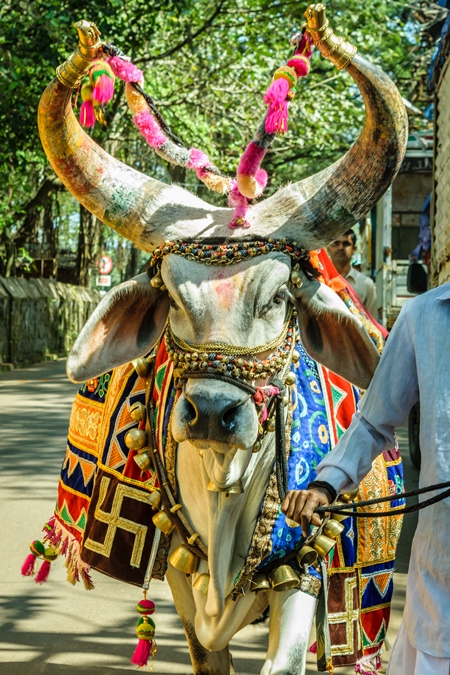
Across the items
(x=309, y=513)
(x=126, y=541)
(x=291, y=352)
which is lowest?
(x=126, y=541)

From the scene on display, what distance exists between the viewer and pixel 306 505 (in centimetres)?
227

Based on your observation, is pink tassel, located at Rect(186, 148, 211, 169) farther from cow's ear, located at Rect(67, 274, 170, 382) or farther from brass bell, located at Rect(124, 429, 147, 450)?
brass bell, located at Rect(124, 429, 147, 450)

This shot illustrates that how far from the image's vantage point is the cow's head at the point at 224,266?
2736 millimetres

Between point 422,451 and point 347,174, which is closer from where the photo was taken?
point 422,451

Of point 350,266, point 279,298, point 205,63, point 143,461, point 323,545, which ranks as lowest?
point 323,545

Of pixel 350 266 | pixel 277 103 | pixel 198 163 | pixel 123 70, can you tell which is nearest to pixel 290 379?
pixel 277 103

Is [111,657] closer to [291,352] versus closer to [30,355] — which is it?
[291,352]

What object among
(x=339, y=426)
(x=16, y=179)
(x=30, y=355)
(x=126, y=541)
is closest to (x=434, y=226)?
(x=339, y=426)

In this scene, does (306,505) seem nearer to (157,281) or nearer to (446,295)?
(446,295)

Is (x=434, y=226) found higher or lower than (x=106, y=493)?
higher

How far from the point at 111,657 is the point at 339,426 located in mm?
1834

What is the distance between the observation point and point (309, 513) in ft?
7.41

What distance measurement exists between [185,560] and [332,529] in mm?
502

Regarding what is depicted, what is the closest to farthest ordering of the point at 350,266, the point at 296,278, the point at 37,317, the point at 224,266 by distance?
the point at 224,266, the point at 296,278, the point at 350,266, the point at 37,317
